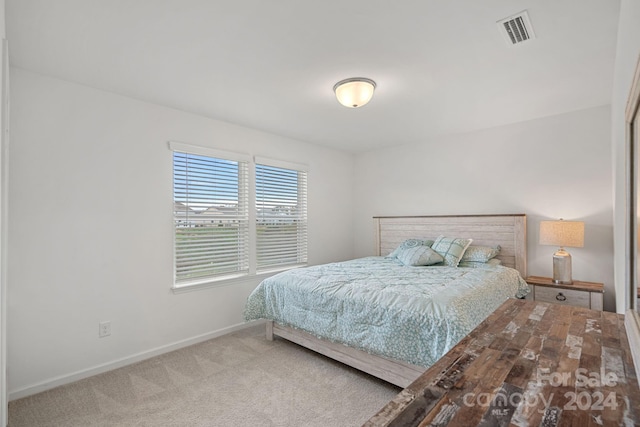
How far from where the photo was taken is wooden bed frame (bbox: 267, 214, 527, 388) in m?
2.24

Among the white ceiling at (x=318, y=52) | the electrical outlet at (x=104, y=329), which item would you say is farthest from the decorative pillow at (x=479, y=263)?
the electrical outlet at (x=104, y=329)

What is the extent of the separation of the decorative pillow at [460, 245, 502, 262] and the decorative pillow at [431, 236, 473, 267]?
0.08 meters

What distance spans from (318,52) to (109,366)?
297 cm

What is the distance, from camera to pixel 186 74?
240cm

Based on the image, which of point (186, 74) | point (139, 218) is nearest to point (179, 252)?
point (139, 218)

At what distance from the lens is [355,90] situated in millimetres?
2455

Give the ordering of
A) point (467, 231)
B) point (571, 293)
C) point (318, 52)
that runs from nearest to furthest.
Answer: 1. point (318, 52)
2. point (571, 293)
3. point (467, 231)

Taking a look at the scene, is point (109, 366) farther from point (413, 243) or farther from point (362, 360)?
point (413, 243)

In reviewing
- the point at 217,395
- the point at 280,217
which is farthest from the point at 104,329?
the point at 280,217

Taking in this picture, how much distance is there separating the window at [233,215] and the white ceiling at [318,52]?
63 centimetres

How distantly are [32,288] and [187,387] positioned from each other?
1.35 meters

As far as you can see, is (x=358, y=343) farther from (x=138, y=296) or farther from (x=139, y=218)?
(x=139, y=218)

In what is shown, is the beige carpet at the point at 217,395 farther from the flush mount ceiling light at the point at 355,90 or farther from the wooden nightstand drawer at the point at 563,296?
the flush mount ceiling light at the point at 355,90

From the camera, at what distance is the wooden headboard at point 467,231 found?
11.6 ft
